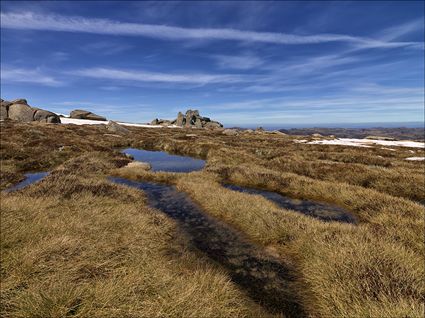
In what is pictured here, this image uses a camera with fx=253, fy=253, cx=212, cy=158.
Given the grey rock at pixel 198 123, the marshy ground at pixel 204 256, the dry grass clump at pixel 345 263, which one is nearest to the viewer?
the marshy ground at pixel 204 256

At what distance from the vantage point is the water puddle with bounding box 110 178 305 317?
745cm

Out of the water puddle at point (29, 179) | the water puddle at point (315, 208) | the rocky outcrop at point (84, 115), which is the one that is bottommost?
the water puddle at point (315, 208)

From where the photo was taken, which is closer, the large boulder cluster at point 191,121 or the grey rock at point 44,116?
the grey rock at point 44,116

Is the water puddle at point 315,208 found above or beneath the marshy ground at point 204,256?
beneath

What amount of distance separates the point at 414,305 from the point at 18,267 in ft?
31.7

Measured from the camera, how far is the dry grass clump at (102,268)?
5453 mm

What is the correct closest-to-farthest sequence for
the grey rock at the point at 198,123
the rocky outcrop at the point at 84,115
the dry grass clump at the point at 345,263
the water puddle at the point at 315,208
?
the dry grass clump at the point at 345,263, the water puddle at the point at 315,208, the rocky outcrop at the point at 84,115, the grey rock at the point at 198,123

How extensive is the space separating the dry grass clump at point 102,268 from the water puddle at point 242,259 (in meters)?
0.60

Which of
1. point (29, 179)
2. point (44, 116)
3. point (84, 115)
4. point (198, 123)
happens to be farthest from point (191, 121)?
point (29, 179)

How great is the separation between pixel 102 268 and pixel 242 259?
4976mm

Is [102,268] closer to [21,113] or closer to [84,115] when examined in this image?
[21,113]

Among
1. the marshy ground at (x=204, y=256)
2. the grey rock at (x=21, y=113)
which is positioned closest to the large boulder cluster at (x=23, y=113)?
the grey rock at (x=21, y=113)

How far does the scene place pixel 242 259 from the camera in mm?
9727

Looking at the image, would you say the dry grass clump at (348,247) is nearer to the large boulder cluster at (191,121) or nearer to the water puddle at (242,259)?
the water puddle at (242,259)
